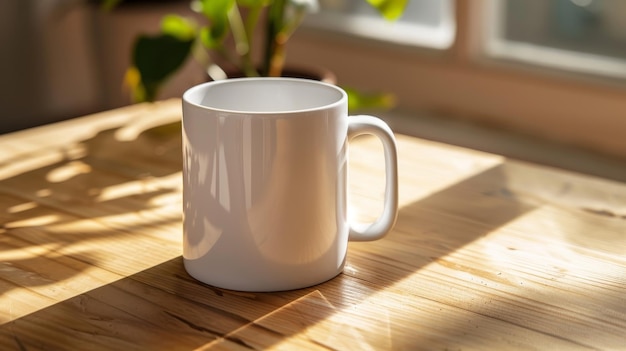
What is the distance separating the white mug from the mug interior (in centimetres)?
3

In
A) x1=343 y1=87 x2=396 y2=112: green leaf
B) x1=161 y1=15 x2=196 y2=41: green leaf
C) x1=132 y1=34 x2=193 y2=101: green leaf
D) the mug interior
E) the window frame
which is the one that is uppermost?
the mug interior

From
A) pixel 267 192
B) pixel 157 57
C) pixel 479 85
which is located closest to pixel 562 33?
pixel 479 85

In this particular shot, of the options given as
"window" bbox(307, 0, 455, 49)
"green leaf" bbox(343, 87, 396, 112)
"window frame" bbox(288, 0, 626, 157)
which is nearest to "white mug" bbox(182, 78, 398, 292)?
"green leaf" bbox(343, 87, 396, 112)

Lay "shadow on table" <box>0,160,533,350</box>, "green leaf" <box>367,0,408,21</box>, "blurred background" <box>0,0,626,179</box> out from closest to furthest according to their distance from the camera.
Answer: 1. "shadow on table" <box>0,160,533,350</box>
2. "green leaf" <box>367,0,408,21</box>
3. "blurred background" <box>0,0,626,179</box>

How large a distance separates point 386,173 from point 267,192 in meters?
0.11

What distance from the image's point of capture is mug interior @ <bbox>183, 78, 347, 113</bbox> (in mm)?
709

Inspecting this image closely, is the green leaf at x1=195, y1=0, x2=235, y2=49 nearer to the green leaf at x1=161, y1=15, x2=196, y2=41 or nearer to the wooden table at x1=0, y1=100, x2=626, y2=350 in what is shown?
the green leaf at x1=161, y1=15, x2=196, y2=41

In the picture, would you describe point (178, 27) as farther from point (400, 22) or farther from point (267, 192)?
point (400, 22)

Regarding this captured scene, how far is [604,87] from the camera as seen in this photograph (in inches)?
77.9

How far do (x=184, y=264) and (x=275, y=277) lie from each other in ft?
0.29

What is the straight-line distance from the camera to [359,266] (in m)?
0.71

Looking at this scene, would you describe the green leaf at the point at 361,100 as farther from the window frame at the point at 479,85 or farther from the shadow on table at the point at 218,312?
the window frame at the point at 479,85

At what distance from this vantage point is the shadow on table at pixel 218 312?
58 centimetres

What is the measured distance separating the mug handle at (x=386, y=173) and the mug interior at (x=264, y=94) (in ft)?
0.16
